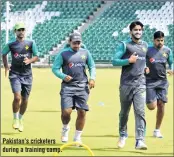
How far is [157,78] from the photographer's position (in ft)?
40.6

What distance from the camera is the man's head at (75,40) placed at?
428 inches

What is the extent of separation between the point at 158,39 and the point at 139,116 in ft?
6.51

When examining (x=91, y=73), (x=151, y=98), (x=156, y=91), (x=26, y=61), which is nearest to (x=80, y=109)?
(x=91, y=73)

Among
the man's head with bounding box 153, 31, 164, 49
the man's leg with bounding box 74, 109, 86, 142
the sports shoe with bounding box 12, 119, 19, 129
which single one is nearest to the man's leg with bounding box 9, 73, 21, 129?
the sports shoe with bounding box 12, 119, 19, 129

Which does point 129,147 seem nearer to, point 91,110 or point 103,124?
point 103,124

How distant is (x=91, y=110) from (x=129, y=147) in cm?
603

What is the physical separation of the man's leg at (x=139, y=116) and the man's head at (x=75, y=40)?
1.19 meters

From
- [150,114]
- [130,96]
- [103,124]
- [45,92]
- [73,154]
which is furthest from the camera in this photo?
[45,92]

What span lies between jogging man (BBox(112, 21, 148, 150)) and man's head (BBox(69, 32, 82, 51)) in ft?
2.16

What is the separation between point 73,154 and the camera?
999 centimetres

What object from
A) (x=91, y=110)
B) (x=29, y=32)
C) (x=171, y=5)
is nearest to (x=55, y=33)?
(x=29, y=32)

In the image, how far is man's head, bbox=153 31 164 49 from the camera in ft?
39.1

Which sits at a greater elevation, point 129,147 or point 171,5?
point 171,5

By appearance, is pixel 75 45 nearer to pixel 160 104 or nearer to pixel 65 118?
pixel 65 118
